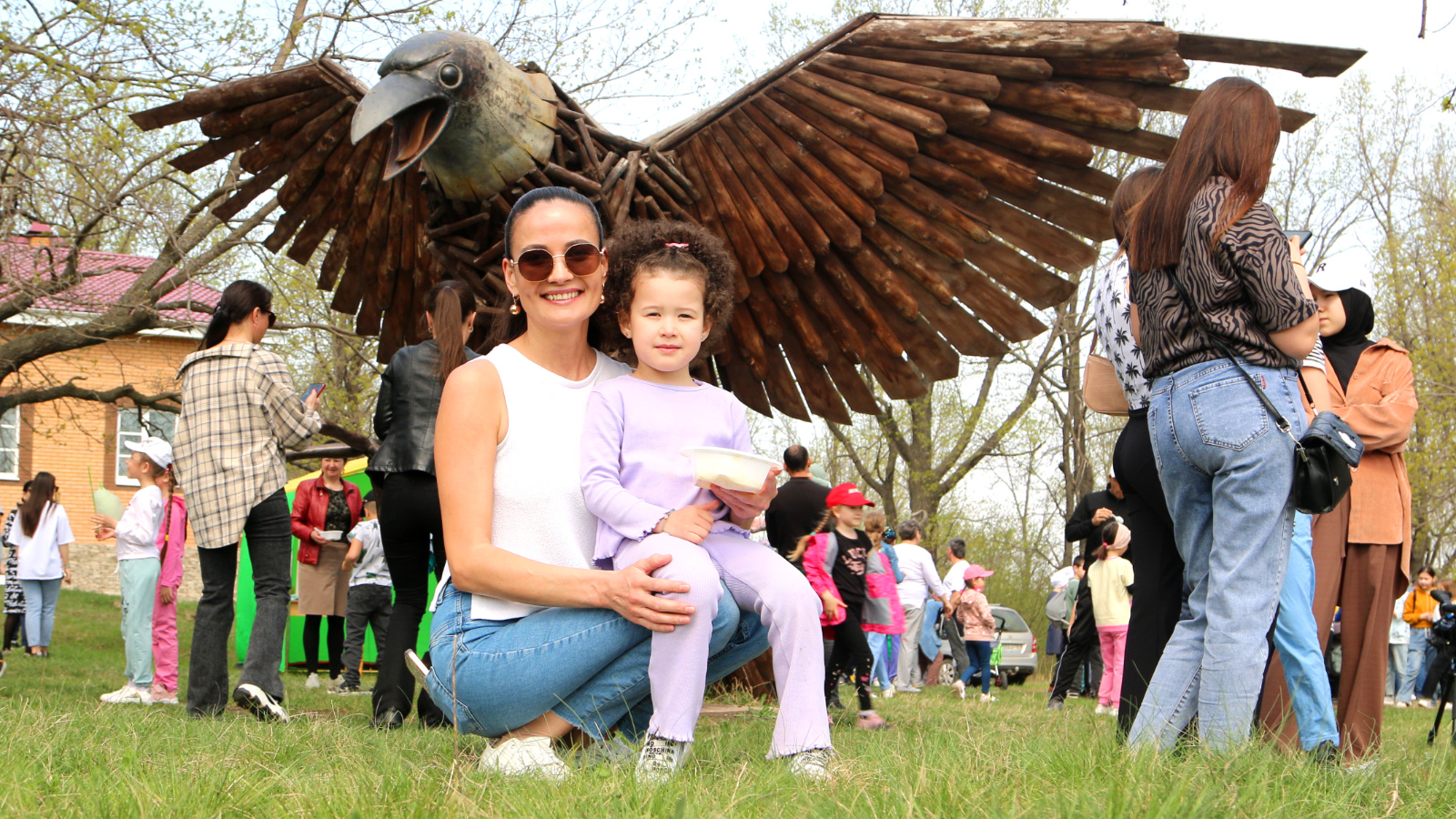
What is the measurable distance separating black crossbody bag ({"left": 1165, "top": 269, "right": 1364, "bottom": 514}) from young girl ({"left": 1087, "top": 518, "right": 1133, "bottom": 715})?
545 centimetres

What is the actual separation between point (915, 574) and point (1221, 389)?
8.16m

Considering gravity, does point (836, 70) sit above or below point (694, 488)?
above

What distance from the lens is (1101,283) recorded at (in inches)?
140

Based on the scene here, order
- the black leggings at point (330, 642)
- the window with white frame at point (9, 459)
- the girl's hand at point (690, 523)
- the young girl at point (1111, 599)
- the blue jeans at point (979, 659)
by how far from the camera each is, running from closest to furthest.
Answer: the girl's hand at point (690, 523) < the young girl at point (1111, 599) < the black leggings at point (330, 642) < the blue jeans at point (979, 659) < the window with white frame at point (9, 459)

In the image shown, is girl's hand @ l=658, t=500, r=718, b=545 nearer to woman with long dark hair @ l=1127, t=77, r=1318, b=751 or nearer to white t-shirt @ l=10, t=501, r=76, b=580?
woman with long dark hair @ l=1127, t=77, r=1318, b=751

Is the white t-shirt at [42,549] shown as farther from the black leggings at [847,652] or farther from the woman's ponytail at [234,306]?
the black leggings at [847,652]

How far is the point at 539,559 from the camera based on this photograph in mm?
2553

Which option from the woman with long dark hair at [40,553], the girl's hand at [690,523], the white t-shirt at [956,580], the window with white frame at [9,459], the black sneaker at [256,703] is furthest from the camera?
the window with white frame at [9,459]

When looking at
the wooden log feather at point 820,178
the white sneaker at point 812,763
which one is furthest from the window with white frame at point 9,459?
the white sneaker at point 812,763

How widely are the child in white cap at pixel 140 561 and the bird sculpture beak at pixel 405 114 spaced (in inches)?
154

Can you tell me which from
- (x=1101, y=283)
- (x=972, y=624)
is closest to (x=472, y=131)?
(x=1101, y=283)

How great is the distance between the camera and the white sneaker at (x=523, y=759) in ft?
7.34

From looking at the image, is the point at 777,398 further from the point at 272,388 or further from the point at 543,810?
the point at 543,810

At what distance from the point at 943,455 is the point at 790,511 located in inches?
683
